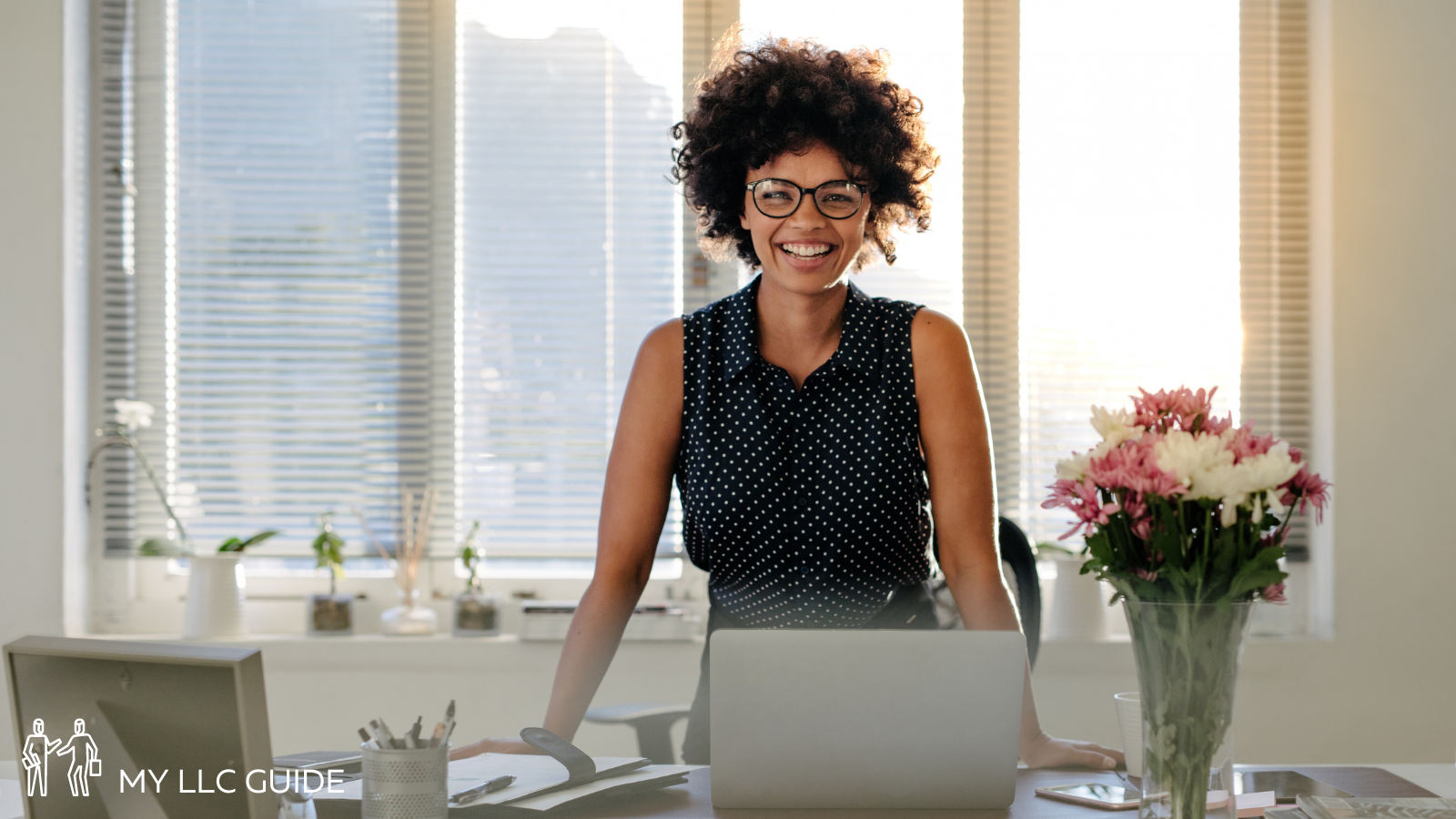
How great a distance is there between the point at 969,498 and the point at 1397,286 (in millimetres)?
2058

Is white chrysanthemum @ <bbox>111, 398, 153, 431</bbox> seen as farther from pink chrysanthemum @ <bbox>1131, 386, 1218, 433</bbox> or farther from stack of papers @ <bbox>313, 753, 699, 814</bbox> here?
pink chrysanthemum @ <bbox>1131, 386, 1218, 433</bbox>

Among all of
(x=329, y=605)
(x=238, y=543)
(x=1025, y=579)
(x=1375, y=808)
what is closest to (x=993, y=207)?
(x=1025, y=579)

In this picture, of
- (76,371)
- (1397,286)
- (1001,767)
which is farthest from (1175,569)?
(76,371)

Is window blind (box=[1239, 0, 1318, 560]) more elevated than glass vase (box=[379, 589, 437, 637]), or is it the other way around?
window blind (box=[1239, 0, 1318, 560])

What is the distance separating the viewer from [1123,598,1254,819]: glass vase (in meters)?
0.99

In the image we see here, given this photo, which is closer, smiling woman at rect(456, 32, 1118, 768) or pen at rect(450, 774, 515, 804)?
pen at rect(450, 774, 515, 804)

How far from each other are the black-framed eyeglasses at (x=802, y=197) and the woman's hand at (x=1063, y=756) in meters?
0.82

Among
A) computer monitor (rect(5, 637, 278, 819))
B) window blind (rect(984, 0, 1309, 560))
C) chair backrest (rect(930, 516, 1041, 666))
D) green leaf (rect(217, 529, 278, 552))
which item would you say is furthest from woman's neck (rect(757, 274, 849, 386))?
green leaf (rect(217, 529, 278, 552))

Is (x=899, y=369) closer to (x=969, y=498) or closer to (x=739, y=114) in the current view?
(x=969, y=498)

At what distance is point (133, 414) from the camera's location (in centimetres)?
331

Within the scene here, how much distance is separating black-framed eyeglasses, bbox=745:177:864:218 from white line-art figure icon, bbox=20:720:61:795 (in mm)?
1181

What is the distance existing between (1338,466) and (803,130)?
2.08 metres

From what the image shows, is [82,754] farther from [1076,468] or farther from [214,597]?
[214,597]

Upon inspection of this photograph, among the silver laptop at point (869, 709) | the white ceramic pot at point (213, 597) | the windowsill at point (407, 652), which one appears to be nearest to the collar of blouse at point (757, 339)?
the silver laptop at point (869, 709)
